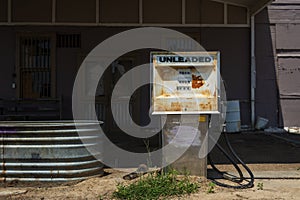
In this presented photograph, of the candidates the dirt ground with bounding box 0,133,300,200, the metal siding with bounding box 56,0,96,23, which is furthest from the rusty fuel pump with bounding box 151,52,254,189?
the metal siding with bounding box 56,0,96,23

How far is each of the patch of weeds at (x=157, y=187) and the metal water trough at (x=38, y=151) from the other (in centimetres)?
96

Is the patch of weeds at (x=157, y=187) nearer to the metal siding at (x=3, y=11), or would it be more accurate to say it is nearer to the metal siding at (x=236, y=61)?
the metal siding at (x=236, y=61)

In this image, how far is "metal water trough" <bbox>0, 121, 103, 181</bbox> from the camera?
20.4ft

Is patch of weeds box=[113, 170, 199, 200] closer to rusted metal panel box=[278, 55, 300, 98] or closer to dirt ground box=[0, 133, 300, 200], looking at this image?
dirt ground box=[0, 133, 300, 200]

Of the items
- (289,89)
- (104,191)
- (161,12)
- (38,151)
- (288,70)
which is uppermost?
(161,12)

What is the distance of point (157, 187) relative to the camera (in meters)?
5.93

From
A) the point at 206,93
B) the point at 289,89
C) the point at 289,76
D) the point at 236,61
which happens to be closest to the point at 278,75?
the point at 289,76

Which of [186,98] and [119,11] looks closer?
[186,98]

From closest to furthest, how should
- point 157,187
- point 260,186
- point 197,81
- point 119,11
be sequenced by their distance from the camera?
point 157,187, point 260,186, point 197,81, point 119,11

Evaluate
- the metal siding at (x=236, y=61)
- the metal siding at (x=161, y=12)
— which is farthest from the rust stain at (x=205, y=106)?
the metal siding at (x=161, y=12)

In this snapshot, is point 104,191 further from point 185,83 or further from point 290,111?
point 290,111

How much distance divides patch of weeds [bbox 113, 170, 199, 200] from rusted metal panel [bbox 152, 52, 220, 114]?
1036 millimetres

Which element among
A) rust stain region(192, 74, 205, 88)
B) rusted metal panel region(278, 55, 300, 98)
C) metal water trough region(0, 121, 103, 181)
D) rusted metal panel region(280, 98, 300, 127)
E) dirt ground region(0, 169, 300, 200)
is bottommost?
dirt ground region(0, 169, 300, 200)

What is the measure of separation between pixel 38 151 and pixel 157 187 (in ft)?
6.25
